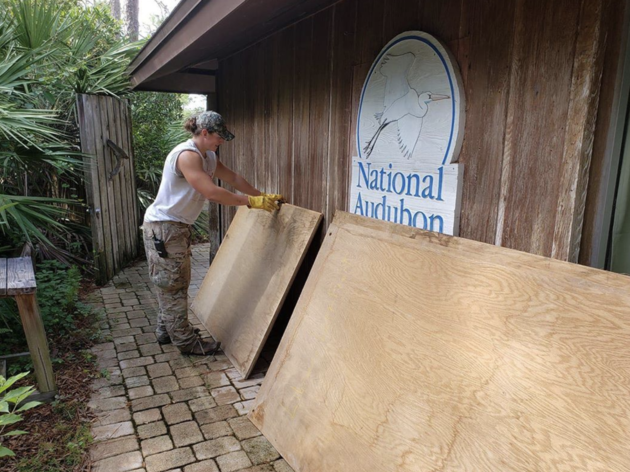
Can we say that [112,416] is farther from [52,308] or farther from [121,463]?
[52,308]

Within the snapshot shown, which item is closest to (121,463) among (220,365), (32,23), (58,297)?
(220,365)

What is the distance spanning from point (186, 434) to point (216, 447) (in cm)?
23

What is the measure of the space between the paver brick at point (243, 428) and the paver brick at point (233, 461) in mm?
144

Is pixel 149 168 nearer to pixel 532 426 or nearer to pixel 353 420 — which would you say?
pixel 353 420

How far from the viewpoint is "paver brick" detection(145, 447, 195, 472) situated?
7.78 ft

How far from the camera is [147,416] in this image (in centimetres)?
284

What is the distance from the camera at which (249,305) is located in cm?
356

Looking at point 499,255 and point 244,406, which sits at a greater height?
point 499,255

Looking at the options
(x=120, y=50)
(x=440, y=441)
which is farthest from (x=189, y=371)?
(x=120, y=50)

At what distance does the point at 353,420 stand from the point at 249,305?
1.69 metres

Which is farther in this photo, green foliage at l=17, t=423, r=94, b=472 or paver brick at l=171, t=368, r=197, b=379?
paver brick at l=171, t=368, r=197, b=379

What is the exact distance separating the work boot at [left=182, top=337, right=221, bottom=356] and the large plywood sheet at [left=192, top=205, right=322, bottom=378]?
0.25 feet

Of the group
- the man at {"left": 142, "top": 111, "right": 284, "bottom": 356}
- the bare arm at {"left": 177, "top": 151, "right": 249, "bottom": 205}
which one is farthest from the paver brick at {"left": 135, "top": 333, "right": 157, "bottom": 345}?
the bare arm at {"left": 177, "top": 151, "right": 249, "bottom": 205}

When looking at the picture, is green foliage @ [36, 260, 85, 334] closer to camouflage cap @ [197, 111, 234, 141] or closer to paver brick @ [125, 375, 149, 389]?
paver brick @ [125, 375, 149, 389]
